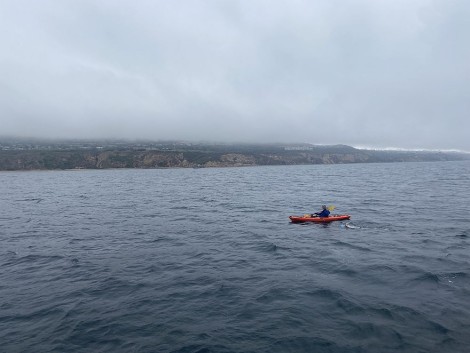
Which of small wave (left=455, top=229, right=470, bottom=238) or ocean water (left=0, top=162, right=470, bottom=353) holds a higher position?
small wave (left=455, top=229, right=470, bottom=238)

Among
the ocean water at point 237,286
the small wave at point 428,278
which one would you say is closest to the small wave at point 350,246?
the ocean water at point 237,286

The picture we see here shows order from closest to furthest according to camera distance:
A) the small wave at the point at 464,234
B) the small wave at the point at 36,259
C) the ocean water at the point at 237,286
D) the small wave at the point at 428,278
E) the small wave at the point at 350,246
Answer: the ocean water at the point at 237,286 → the small wave at the point at 428,278 → the small wave at the point at 36,259 → the small wave at the point at 350,246 → the small wave at the point at 464,234

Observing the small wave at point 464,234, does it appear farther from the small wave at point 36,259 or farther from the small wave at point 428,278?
the small wave at point 36,259

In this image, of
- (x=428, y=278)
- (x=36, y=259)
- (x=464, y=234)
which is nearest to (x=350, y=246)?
(x=428, y=278)

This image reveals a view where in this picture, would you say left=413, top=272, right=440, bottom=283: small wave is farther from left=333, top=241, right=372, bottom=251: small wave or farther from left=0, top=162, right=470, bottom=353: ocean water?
left=333, top=241, right=372, bottom=251: small wave

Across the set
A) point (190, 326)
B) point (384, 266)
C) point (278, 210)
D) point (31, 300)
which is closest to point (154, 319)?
point (190, 326)

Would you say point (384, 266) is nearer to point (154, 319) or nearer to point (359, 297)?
point (359, 297)

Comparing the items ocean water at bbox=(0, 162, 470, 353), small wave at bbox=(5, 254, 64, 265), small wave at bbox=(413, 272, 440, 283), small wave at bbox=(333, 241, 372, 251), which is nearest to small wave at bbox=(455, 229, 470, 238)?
ocean water at bbox=(0, 162, 470, 353)

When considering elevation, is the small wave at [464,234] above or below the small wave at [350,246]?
above

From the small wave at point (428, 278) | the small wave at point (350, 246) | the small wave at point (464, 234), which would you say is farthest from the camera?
the small wave at point (464, 234)

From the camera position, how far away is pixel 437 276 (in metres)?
20.4

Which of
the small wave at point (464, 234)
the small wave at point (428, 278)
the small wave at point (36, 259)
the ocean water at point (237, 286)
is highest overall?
the small wave at point (464, 234)

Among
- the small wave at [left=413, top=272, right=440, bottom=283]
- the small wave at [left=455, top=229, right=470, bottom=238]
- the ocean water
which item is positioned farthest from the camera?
the small wave at [left=455, top=229, right=470, bottom=238]

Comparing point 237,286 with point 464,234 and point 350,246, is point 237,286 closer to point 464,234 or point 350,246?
point 350,246
